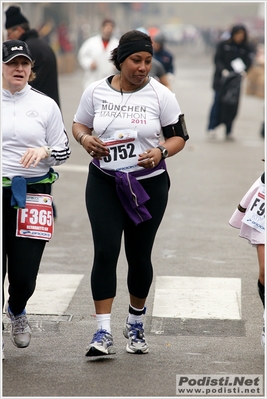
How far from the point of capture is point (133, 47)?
18.4ft

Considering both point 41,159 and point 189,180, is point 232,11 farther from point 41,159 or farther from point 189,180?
point 41,159

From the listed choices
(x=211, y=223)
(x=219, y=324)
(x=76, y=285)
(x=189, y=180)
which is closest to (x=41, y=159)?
(x=219, y=324)

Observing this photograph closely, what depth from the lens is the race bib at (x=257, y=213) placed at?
5.59 metres

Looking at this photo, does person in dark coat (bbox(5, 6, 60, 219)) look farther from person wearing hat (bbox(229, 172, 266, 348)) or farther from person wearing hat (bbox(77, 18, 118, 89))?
person wearing hat (bbox(77, 18, 118, 89))

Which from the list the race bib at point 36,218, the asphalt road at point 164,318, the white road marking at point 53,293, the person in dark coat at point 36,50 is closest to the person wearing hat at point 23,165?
the race bib at point 36,218

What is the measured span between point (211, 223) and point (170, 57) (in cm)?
702

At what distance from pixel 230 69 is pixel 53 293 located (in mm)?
11637

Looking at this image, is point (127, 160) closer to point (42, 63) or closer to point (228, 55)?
point (42, 63)

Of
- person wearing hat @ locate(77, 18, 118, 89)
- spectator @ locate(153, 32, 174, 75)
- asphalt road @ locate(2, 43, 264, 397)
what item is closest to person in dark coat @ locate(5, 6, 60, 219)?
asphalt road @ locate(2, 43, 264, 397)

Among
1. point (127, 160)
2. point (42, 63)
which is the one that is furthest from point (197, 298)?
point (42, 63)

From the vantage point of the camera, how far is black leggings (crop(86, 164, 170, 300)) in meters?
5.70

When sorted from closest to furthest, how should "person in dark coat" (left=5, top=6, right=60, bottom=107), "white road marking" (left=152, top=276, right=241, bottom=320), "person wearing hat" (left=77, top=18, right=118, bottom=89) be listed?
1. "white road marking" (left=152, top=276, right=241, bottom=320)
2. "person in dark coat" (left=5, top=6, right=60, bottom=107)
3. "person wearing hat" (left=77, top=18, right=118, bottom=89)

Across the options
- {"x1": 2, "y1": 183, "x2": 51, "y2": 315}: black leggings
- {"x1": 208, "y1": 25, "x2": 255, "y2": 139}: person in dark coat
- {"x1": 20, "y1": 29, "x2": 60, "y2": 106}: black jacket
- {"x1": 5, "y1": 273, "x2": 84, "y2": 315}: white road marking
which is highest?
{"x1": 20, "y1": 29, "x2": 60, "y2": 106}: black jacket

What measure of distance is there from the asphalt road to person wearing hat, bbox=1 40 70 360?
63 cm
